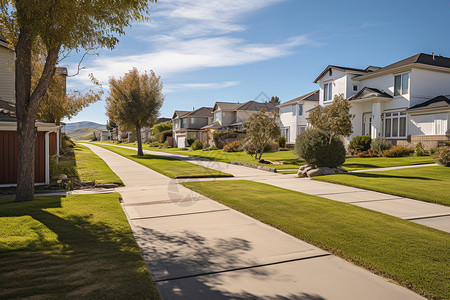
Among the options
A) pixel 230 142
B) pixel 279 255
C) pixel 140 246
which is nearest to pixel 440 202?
pixel 279 255

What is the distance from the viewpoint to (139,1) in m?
8.98

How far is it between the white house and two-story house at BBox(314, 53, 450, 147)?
7250mm

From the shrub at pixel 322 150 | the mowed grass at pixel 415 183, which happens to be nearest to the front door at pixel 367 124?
the mowed grass at pixel 415 183

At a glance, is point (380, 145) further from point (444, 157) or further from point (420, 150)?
point (444, 157)

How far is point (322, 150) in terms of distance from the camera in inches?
671

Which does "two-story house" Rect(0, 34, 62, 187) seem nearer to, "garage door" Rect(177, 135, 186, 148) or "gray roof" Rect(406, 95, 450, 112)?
"gray roof" Rect(406, 95, 450, 112)

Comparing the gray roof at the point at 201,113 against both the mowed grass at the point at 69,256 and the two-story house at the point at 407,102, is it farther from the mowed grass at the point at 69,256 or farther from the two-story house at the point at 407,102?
the mowed grass at the point at 69,256

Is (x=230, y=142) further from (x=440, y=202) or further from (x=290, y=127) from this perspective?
(x=440, y=202)

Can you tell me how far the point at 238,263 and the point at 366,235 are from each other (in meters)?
2.79

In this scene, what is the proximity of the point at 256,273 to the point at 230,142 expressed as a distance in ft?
114

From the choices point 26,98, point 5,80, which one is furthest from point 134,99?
point 26,98

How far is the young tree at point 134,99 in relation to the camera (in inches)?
1264

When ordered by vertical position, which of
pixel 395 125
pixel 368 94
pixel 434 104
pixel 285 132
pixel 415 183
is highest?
pixel 368 94

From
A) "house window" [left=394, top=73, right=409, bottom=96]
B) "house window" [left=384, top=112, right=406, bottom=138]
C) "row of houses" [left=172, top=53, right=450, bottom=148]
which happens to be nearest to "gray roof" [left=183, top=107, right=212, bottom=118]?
"row of houses" [left=172, top=53, right=450, bottom=148]
